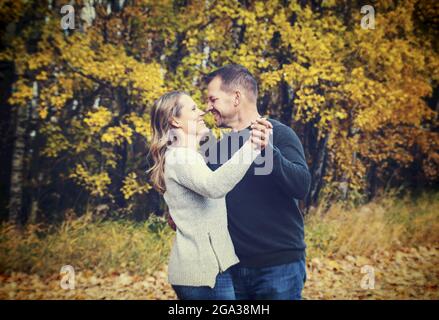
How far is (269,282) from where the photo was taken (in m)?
2.21

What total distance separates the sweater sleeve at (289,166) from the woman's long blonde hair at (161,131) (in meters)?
0.56

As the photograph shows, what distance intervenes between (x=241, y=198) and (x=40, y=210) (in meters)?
2.80

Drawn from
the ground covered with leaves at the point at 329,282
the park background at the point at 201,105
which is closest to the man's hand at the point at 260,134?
the park background at the point at 201,105

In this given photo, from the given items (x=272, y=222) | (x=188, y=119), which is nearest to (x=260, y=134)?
(x=188, y=119)

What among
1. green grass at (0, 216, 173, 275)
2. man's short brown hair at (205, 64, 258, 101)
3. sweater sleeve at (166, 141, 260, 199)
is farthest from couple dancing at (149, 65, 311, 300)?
green grass at (0, 216, 173, 275)

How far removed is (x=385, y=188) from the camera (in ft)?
15.0

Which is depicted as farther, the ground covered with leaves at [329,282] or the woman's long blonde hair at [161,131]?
the ground covered with leaves at [329,282]

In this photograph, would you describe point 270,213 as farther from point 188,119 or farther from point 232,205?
point 188,119

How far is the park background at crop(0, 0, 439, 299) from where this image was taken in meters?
4.27

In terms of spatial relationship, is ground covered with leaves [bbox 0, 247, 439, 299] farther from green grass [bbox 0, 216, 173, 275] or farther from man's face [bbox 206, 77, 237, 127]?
man's face [bbox 206, 77, 237, 127]

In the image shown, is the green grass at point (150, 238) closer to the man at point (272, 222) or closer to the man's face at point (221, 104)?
the man's face at point (221, 104)

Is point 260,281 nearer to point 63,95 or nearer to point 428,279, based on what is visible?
point 428,279

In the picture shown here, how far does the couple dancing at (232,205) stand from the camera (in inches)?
76.8
